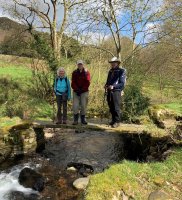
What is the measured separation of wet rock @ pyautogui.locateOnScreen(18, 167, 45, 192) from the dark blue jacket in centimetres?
347

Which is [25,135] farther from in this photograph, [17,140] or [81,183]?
[81,183]

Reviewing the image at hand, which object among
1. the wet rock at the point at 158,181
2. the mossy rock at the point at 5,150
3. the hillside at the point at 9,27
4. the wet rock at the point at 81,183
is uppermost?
the hillside at the point at 9,27

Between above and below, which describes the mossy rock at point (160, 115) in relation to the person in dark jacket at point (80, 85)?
below

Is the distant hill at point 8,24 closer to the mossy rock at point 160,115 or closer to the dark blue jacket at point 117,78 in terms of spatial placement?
the mossy rock at point 160,115

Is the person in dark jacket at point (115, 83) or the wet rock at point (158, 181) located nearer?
the wet rock at point (158, 181)

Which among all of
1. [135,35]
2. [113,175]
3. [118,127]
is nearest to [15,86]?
[135,35]

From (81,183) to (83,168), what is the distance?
144 cm

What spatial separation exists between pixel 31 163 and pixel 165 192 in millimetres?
5840

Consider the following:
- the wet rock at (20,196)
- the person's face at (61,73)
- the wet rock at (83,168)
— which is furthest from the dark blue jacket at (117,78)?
the wet rock at (20,196)

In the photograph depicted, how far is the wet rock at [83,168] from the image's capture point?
32.7 feet

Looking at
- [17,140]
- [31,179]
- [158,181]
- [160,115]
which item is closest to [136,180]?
[158,181]

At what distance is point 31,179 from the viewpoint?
9406 mm

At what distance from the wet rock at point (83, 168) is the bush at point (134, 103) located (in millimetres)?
4405

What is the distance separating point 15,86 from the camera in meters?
21.0
